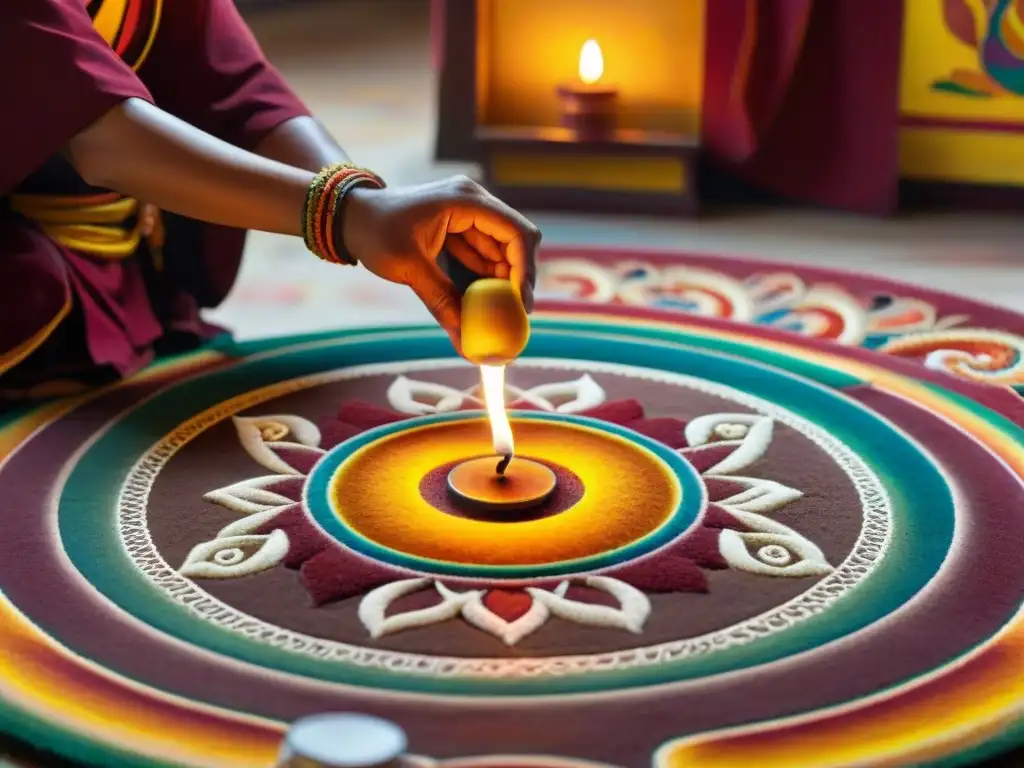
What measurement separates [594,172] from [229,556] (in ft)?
5.48

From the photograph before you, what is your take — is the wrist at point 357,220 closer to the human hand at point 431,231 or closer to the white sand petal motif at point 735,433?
the human hand at point 431,231

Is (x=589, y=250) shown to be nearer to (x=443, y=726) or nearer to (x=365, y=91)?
(x=443, y=726)

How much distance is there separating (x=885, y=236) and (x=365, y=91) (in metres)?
2.07

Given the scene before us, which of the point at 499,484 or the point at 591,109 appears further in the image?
the point at 591,109

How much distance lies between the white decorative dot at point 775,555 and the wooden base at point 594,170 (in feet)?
5.01

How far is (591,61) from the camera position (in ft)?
9.26

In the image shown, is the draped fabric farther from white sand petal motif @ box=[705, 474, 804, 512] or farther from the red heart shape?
the red heart shape

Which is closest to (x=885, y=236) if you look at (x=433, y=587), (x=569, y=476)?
(x=569, y=476)

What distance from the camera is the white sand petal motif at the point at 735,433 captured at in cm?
156

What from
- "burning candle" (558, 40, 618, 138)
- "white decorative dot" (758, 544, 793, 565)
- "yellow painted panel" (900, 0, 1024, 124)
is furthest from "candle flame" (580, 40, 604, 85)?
"white decorative dot" (758, 544, 793, 565)

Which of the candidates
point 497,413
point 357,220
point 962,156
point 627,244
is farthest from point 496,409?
point 962,156

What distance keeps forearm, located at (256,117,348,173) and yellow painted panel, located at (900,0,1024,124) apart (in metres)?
1.42

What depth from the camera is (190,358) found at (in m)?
1.90

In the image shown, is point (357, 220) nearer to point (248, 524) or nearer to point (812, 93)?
point (248, 524)
